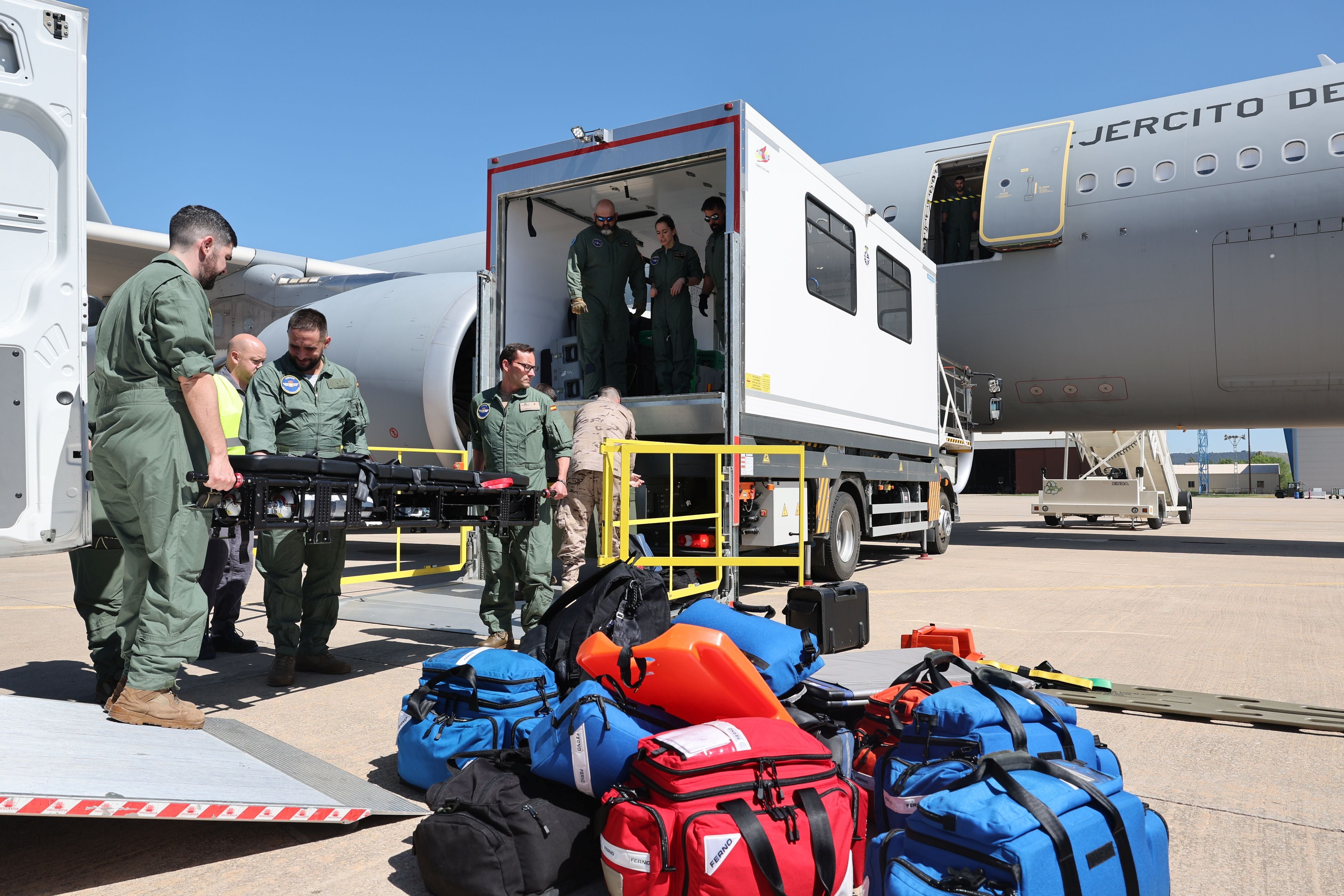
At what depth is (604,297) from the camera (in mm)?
7188

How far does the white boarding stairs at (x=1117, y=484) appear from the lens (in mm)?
16344

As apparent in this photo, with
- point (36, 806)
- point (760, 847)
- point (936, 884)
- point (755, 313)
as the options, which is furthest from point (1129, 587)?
point (36, 806)

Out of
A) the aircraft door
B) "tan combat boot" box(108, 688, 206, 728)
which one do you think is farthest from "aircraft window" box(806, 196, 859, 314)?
"tan combat boot" box(108, 688, 206, 728)

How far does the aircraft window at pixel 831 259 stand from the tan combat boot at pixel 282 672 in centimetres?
461

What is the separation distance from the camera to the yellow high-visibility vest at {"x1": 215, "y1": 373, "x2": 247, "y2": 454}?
4.84 meters

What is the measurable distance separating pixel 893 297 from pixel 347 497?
6.75 meters

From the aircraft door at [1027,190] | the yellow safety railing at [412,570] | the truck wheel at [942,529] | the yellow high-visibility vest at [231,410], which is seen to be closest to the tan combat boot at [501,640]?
the yellow safety railing at [412,570]

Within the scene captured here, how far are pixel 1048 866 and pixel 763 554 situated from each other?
6.47m

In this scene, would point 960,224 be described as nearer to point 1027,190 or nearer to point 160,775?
point 1027,190

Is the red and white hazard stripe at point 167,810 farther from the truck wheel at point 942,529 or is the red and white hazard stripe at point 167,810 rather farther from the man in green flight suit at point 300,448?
the truck wheel at point 942,529

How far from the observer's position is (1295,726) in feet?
11.5

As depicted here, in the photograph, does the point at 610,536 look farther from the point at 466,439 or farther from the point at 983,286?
the point at 983,286

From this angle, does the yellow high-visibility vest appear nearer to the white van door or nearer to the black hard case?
the white van door

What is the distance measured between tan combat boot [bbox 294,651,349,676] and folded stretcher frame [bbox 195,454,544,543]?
0.81 meters
